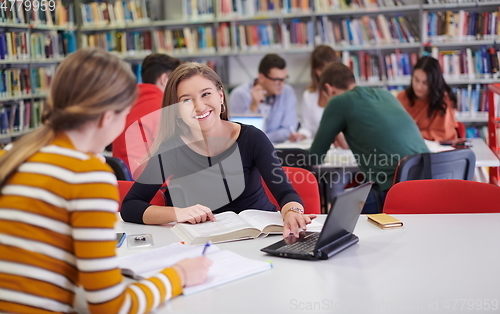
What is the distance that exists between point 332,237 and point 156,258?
1.54 ft

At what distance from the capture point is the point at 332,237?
4.53ft

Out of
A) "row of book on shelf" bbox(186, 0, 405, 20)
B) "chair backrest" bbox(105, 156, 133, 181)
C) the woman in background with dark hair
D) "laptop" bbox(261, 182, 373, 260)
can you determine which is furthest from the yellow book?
"row of book on shelf" bbox(186, 0, 405, 20)

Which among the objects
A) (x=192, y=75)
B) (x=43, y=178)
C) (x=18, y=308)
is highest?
(x=192, y=75)

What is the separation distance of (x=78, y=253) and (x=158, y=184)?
94 centimetres

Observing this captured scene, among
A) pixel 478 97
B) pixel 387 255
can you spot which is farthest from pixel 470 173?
pixel 478 97

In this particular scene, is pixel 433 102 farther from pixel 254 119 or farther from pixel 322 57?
pixel 254 119

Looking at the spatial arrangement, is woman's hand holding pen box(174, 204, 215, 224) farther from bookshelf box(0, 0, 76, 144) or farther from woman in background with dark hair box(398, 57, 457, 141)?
bookshelf box(0, 0, 76, 144)

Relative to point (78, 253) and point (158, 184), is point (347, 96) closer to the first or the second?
point (158, 184)

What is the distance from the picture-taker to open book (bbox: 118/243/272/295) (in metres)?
1.19

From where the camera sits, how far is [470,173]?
107 inches

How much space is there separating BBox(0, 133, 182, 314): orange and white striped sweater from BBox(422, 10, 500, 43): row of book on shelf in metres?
4.79

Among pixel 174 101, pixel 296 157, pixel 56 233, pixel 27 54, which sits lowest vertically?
pixel 296 157

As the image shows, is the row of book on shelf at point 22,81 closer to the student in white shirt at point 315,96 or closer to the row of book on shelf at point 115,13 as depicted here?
the row of book on shelf at point 115,13

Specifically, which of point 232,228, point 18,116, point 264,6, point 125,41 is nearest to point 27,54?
point 18,116
